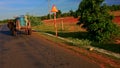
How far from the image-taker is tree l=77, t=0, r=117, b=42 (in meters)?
21.3

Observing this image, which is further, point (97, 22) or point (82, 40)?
point (97, 22)

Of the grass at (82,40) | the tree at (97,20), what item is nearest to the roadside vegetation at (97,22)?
the tree at (97,20)

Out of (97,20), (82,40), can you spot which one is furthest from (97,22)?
(82,40)

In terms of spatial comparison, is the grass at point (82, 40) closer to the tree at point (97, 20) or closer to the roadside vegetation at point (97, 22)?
the roadside vegetation at point (97, 22)

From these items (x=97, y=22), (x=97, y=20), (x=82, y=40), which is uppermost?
(x=97, y=20)

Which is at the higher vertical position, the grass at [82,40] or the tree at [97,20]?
the tree at [97,20]

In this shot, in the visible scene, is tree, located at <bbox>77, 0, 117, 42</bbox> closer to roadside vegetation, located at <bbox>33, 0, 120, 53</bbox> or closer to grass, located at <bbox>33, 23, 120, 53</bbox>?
roadside vegetation, located at <bbox>33, 0, 120, 53</bbox>

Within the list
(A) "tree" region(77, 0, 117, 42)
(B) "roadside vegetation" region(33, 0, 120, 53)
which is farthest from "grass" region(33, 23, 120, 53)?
(A) "tree" region(77, 0, 117, 42)

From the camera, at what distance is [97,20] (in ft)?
72.0

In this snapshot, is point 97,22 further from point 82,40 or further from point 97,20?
point 82,40

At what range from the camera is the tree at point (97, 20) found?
2134cm

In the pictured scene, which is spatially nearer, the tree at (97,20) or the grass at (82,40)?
the grass at (82,40)

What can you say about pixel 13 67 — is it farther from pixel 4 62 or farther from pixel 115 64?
pixel 115 64

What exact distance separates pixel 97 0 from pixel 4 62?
12.2 m
